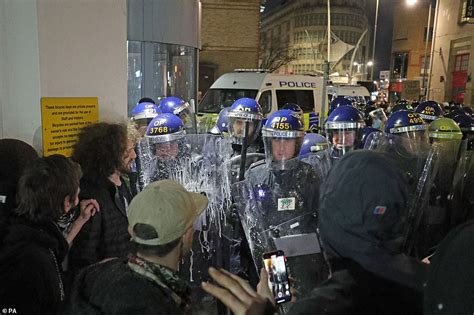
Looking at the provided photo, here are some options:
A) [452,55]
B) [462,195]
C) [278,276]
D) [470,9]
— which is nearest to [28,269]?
[278,276]

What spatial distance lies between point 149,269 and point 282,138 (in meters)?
2.64

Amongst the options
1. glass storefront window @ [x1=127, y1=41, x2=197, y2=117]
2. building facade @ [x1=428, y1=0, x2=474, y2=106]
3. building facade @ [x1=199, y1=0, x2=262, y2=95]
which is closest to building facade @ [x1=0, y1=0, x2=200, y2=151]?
glass storefront window @ [x1=127, y1=41, x2=197, y2=117]

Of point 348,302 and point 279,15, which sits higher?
point 279,15

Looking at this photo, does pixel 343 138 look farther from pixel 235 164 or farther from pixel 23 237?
pixel 23 237

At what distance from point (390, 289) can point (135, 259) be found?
947 millimetres

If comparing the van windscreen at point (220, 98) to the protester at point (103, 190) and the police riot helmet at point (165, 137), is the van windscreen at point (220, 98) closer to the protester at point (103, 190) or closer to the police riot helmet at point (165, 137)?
the police riot helmet at point (165, 137)

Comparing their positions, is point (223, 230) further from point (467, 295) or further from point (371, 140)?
point (467, 295)

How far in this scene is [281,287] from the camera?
2041 mm

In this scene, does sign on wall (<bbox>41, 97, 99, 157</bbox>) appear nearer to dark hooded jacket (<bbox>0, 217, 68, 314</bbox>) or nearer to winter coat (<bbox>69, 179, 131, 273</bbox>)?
winter coat (<bbox>69, 179, 131, 273</bbox>)

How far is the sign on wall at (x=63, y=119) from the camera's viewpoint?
3.46 m

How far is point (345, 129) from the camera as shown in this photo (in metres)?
4.57

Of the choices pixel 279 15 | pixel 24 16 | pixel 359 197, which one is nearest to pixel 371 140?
pixel 359 197

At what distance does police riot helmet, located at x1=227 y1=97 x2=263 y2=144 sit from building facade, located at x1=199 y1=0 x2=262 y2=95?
20253 mm

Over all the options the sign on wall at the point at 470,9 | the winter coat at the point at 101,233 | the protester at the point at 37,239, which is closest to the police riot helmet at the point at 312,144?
the winter coat at the point at 101,233
